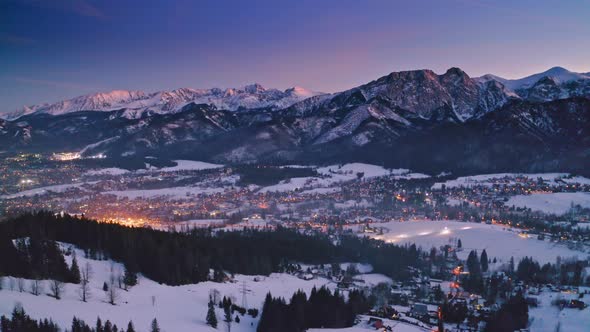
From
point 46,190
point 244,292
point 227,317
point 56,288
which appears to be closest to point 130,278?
point 56,288

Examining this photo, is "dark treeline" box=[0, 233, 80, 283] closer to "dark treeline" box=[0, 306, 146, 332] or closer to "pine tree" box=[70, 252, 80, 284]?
"pine tree" box=[70, 252, 80, 284]

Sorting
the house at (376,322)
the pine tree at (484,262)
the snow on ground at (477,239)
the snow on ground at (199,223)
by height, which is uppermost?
the snow on ground at (199,223)

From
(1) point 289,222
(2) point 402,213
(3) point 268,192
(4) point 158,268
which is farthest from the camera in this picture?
(3) point 268,192

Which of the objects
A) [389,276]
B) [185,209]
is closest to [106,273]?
[389,276]

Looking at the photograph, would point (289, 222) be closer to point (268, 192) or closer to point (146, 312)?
point (268, 192)

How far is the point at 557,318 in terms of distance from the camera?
60.8 m

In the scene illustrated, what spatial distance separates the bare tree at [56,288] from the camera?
46772mm

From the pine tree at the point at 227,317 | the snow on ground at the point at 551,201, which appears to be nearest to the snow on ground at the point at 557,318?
the pine tree at the point at 227,317

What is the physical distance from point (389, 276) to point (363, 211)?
56770 millimetres

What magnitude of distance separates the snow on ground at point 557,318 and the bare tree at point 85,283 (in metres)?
51.5

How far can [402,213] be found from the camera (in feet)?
456

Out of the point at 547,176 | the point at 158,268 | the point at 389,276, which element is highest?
the point at 547,176

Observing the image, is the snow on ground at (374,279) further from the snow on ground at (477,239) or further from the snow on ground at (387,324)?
the snow on ground at (387,324)

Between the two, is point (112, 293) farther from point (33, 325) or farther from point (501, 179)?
point (501, 179)
